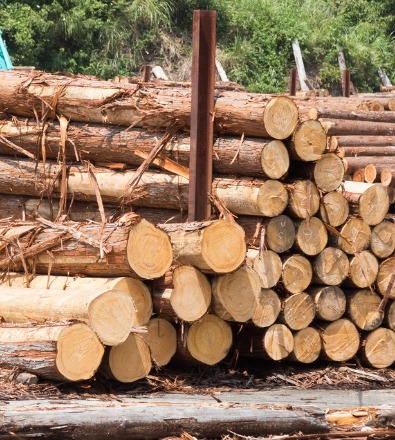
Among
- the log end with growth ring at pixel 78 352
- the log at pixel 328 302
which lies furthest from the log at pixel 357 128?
the log end with growth ring at pixel 78 352

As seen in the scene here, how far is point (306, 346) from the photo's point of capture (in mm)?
5980

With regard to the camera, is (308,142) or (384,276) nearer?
(308,142)

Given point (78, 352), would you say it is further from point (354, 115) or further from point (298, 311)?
point (354, 115)

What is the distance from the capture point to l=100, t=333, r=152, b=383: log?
491cm

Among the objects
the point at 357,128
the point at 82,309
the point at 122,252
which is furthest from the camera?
the point at 357,128

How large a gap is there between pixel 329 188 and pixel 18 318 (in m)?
3.27

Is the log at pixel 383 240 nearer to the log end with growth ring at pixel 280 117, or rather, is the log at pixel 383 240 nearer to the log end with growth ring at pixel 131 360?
the log end with growth ring at pixel 280 117

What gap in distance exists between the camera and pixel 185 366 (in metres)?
5.80

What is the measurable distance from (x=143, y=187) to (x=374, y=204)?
246 centimetres

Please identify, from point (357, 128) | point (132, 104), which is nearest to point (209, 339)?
point (132, 104)

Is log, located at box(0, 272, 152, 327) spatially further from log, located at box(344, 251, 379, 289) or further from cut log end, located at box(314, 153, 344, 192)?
log, located at box(344, 251, 379, 289)

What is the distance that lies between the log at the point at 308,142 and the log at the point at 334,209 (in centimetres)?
46

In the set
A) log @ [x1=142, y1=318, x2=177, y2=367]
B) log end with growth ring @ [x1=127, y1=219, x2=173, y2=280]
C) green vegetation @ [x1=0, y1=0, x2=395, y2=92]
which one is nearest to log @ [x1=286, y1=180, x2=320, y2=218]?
log end with growth ring @ [x1=127, y1=219, x2=173, y2=280]

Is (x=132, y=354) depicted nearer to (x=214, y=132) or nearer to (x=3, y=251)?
(x=3, y=251)
